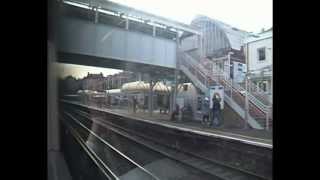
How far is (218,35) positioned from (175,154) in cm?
53

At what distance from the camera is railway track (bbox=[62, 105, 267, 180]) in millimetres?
1146

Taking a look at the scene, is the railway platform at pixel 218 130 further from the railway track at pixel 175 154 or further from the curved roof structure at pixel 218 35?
the curved roof structure at pixel 218 35

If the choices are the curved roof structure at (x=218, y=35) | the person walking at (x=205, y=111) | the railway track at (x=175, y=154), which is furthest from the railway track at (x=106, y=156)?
the curved roof structure at (x=218, y=35)

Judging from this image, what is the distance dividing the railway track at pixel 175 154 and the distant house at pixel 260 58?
0.31m

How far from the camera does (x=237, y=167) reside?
1137mm

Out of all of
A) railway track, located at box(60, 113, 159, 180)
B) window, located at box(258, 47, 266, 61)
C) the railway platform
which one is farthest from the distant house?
railway track, located at box(60, 113, 159, 180)

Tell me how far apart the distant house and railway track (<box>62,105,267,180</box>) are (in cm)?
31

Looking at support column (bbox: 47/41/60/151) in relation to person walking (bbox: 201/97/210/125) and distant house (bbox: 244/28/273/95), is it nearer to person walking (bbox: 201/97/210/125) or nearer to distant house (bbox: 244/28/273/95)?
person walking (bbox: 201/97/210/125)

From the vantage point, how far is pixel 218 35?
1.23 meters

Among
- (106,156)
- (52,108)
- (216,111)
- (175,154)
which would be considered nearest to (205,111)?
(216,111)
